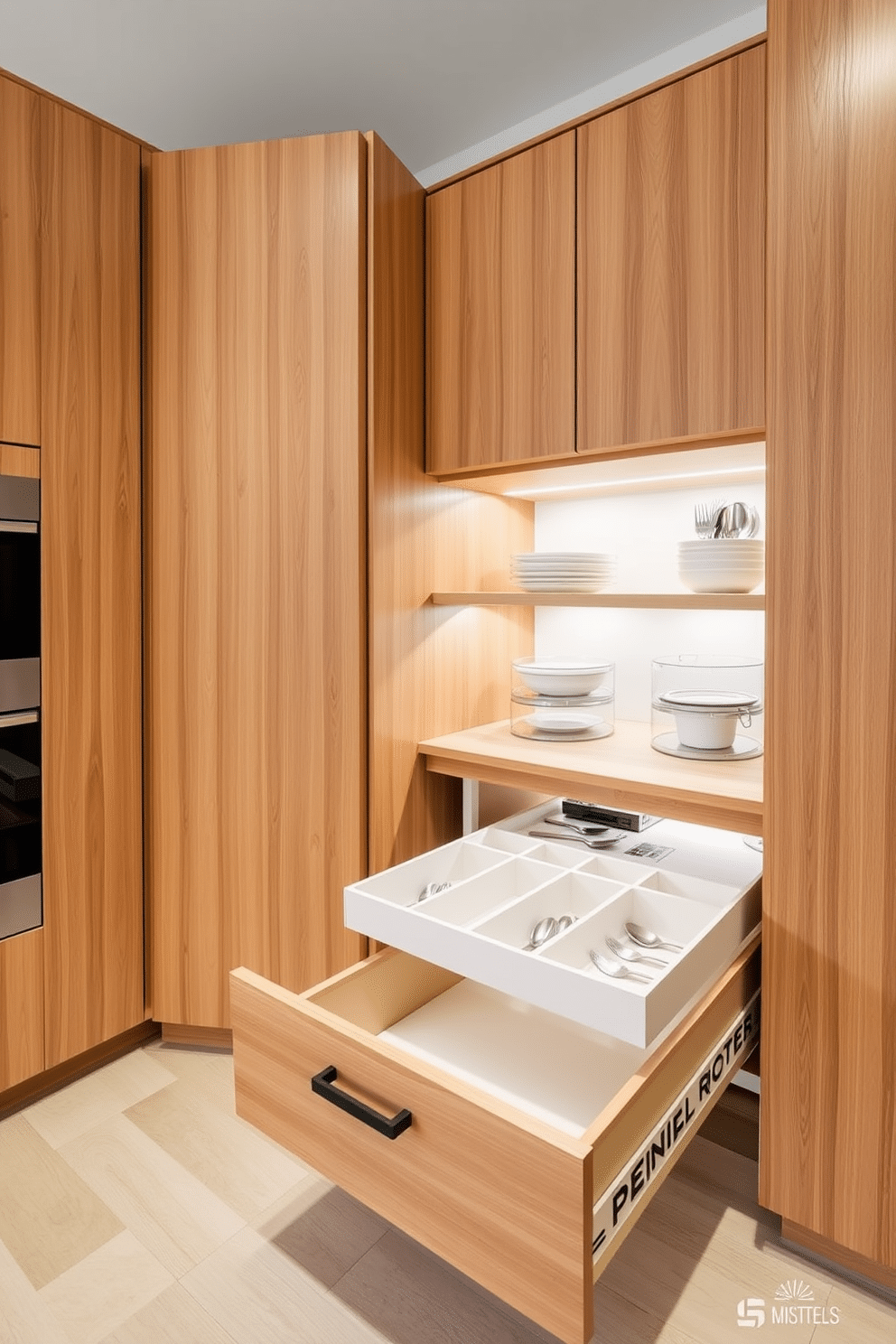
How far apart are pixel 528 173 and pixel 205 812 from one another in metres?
1.65

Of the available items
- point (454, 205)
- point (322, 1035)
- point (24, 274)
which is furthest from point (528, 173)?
point (322, 1035)

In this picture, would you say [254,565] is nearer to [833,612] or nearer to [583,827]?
[583,827]

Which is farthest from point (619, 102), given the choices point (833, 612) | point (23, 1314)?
point (23, 1314)

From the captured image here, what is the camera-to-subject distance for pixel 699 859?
5.58 ft

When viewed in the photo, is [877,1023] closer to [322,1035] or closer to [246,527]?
[322,1035]

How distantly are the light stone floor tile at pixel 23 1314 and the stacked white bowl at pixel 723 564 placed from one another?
Result: 1.76m

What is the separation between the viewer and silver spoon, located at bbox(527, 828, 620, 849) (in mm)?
1772

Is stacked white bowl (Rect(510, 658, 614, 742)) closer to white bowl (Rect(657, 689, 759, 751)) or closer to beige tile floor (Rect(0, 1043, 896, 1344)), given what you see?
white bowl (Rect(657, 689, 759, 751))

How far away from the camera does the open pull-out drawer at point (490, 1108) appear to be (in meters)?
0.92

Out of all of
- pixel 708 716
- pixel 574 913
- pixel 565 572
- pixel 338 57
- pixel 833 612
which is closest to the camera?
pixel 833 612

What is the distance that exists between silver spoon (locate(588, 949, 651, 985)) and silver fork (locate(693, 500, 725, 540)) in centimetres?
97

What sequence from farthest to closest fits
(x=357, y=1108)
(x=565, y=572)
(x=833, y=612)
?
(x=565, y=572)
(x=833, y=612)
(x=357, y=1108)

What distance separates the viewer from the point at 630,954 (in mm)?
1313

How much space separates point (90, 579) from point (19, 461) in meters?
0.30
